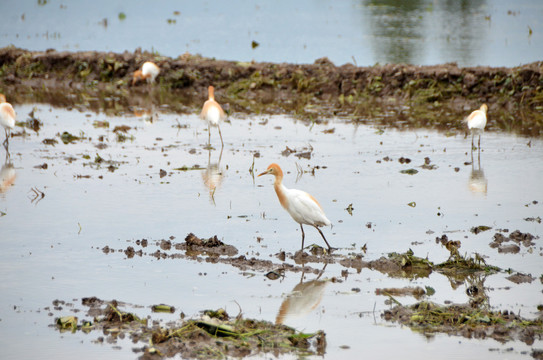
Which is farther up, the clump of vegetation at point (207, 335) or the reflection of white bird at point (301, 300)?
the reflection of white bird at point (301, 300)

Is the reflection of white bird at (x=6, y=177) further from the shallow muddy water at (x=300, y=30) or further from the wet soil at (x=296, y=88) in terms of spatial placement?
the shallow muddy water at (x=300, y=30)

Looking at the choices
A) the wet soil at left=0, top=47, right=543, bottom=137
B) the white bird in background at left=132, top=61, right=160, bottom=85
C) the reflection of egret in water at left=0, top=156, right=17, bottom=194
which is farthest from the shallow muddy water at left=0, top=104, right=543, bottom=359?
the white bird in background at left=132, top=61, right=160, bottom=85

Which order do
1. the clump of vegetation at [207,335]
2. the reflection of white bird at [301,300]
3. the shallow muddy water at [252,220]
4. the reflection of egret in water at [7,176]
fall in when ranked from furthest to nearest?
the reflection of egret in water at [7,176] → the reflection of white bird at [301,300] → the shallow muddy water at [252,220] → the clump of vegetation at [207,335]

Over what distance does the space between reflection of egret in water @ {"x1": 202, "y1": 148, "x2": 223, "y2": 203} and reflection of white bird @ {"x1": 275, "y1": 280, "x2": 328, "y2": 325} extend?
3.77m

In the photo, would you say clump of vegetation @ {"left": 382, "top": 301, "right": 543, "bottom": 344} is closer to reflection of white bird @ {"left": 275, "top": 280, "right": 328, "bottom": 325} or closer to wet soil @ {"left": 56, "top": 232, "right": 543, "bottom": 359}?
wet soil @ {"left": 56, "top": 232, "right": 543, "bottom": 359}

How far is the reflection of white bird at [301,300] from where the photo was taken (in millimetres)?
7051

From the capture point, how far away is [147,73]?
23.2 m

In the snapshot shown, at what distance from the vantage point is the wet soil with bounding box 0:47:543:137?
19.2 metres

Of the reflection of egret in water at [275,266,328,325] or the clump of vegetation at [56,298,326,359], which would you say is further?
the reflection of egret in water at [275,266,328,325]

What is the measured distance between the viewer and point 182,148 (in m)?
15.2

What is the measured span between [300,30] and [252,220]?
38.0 meters

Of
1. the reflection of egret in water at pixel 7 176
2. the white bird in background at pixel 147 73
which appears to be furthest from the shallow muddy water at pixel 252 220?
the white bird in background at pixel 147 73

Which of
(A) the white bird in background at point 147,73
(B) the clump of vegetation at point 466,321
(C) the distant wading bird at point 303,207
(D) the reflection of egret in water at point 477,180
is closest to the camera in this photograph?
(B) the clump of vegetation at point 466,321

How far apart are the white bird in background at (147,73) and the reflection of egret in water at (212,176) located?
9.73 metres
